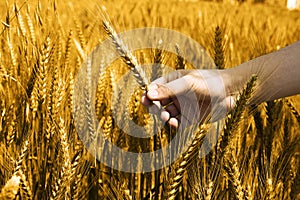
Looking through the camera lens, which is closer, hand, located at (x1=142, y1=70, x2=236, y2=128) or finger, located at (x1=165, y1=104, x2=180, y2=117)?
hand, located at (x1=142, y1=70, x2=236, y2=128)

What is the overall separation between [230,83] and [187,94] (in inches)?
3.2

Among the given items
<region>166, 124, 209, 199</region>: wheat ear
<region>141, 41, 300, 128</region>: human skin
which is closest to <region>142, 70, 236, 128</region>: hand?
<region>141, 41, 300, 128</region>: human skin

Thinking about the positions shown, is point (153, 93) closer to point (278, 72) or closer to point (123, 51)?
point (123, 51)

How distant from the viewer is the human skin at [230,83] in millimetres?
779

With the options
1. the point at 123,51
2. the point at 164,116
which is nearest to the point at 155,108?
the point at 164,116

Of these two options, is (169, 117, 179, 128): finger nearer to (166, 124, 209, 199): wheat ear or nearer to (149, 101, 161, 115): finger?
(149, 101, 161, 115): finger

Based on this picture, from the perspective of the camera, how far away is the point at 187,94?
826 millimetres

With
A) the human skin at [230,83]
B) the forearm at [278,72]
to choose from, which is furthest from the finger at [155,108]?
the forearm at [278,72]

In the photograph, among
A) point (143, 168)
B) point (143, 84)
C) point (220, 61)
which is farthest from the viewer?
point (220, 61)

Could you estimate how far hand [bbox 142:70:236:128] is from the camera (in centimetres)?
77

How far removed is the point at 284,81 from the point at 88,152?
364 mm

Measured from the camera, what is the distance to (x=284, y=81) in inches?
31.8

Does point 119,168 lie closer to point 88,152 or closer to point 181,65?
point 88,152

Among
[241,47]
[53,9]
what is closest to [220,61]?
[53,9]
